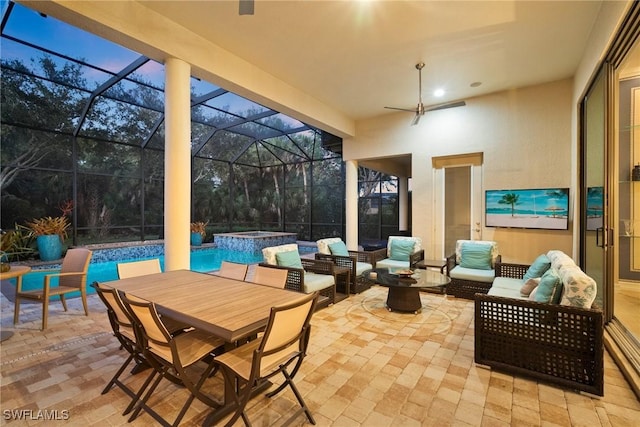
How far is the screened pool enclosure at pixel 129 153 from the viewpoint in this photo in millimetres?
5988

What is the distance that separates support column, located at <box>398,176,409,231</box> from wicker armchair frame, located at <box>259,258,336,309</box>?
19.7ft

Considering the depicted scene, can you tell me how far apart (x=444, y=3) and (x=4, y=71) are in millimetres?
9007

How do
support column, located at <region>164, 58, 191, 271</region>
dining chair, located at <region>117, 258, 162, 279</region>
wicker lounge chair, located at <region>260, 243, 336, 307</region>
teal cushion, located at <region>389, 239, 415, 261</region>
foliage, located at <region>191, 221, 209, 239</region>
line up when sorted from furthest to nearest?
foliage, located at <region>191, 221, 209, 239</region>, teal cushion, located at <region>389, 239, 415, 261</region>, wicker lounge chair, located at <region>260, 243, 336, 307</region>, support column, located at <region>164, 58, 191, 271</region>, dining chair, located at <region>117, 258, 162, 279</region>

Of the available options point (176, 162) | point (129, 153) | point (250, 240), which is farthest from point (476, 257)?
point (129, 153)

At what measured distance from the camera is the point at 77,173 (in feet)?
25.8

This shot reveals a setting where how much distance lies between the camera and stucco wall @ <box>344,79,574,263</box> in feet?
16.0

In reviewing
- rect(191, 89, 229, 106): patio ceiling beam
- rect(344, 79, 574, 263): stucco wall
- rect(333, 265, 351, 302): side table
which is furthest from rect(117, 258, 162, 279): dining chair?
rect(344, 79, 574, 263): stucco wall

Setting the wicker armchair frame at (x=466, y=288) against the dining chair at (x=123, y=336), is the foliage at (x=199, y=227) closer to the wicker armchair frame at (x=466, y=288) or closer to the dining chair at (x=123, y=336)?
the dining chair at (x=123, y=336)

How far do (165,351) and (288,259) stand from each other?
2.38m

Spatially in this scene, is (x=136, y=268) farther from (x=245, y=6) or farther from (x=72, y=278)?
(x=245, y=6)

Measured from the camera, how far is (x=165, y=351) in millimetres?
1734

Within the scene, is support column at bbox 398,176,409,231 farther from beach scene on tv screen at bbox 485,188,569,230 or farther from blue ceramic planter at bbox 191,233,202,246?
blue ceramic planter at bbox 191,233,202,246

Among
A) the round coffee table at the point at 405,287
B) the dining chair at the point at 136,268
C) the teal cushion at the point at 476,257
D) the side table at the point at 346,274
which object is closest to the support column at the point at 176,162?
the dining chair at the point at 136,268

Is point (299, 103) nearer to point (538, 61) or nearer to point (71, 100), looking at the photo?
point (538, 61)
